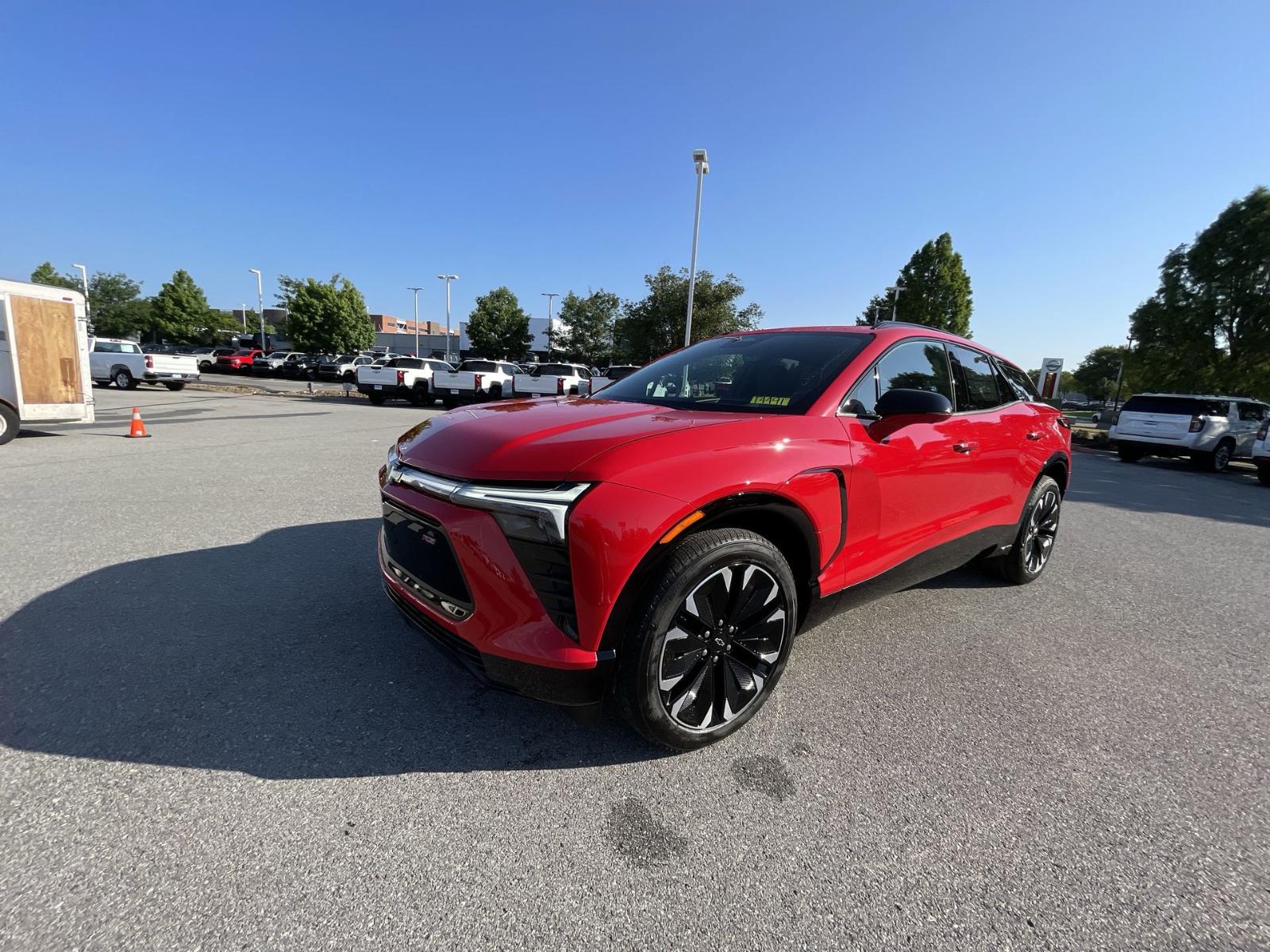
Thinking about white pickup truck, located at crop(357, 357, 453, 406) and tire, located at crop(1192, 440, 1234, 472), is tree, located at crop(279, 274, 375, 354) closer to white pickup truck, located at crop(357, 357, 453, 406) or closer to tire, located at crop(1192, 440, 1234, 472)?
white pickup truck, located at crop(357, 357, 453, 406)

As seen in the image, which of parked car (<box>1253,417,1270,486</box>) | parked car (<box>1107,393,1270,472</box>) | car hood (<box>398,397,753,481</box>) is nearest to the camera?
car hood (<box>398,397,753,481</box>)

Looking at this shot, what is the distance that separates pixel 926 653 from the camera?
3.15m

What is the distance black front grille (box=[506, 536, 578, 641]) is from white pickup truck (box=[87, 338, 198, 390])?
24.6 m

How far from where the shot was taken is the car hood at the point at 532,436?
1960mm

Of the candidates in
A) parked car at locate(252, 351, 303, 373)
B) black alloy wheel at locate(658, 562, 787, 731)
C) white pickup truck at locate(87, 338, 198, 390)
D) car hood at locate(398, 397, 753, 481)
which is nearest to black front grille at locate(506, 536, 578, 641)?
car hood at locate(398, 397, 753, 481)

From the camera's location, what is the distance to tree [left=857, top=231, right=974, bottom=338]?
110 feet

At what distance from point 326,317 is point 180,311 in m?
21.9

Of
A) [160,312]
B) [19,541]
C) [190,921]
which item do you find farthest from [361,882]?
[160,312]

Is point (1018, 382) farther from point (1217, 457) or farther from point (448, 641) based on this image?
point (1217, 457)

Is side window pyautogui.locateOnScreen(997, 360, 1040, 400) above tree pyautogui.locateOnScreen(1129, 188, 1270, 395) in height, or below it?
below

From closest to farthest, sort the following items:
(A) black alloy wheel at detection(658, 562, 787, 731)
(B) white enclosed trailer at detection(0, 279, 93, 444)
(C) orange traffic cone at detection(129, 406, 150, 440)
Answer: (A) black alloy wheel at detection(658, 562, 787, 731)
(B) white enclosed trailer at detection(0, 279, 93, 444)
(C) orange traffic cone at detection(129, 406, 150, 440)

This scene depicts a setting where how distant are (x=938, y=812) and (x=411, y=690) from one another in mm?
2095

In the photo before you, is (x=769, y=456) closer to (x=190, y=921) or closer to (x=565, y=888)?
(x=565, y=888)

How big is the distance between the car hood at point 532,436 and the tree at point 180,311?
67.5 metres
